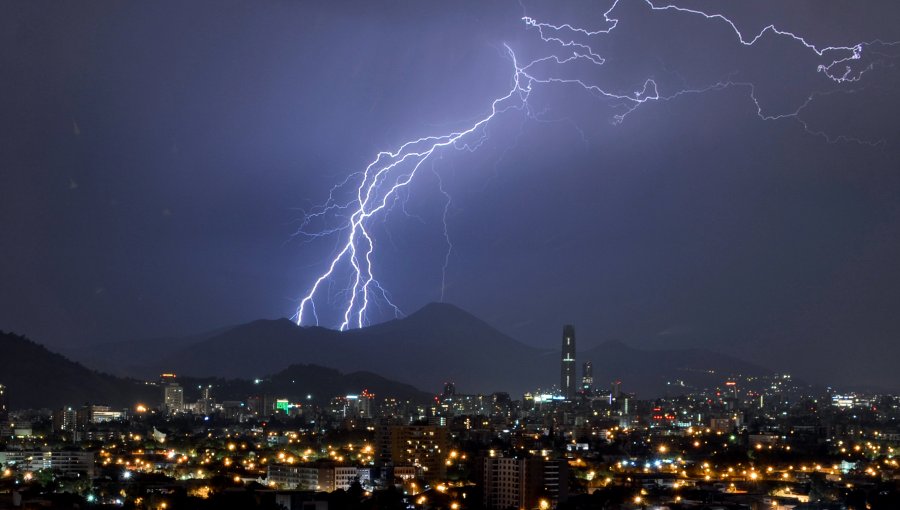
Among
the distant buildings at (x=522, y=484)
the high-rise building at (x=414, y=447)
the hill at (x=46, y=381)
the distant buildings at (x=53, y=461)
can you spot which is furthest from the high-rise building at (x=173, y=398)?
the distant buildings at (x=522, y=484)

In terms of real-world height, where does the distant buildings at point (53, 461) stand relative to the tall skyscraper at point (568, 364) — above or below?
below

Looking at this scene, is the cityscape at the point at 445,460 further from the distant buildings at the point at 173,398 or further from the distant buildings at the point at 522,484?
the distant buildings at the point at 173,398

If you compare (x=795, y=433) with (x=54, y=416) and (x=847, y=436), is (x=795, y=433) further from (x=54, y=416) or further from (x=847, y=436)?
(x=54, y=416)

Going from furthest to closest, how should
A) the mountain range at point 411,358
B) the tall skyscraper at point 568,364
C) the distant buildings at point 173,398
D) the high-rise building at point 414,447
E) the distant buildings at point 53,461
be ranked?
the mountain range at point 411,358
the tall skyscraper at point 568,364
the distant buildings at point 173,398
the high-rise building at point 414,447
the distant buildings at point 53,461

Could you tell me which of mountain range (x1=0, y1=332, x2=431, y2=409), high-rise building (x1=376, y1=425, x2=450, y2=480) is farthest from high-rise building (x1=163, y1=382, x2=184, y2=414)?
high-rise building (x1=376, y1=425, x2=450, y2=480)

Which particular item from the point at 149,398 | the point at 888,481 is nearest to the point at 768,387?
the point at 149,398

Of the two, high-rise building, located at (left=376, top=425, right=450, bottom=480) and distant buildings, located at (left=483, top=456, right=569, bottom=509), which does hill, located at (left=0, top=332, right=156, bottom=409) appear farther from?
distant buildings, located at (left=483, top=456, right=569, bottom=509)
